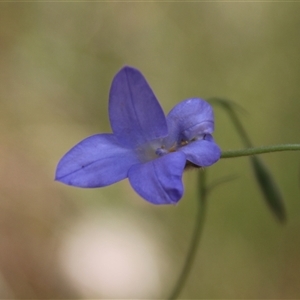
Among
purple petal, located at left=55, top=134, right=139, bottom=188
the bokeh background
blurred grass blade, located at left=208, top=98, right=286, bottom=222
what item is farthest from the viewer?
the bokeh background

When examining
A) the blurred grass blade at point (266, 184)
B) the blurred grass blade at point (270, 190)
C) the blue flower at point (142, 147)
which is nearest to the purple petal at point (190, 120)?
the blue flower at point (142, 147)

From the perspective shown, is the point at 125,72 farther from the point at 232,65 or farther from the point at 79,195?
the point at 232,65

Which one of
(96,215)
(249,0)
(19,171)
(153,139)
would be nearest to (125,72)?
(153,139)

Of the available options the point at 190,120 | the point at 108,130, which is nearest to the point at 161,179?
the point at 190,120

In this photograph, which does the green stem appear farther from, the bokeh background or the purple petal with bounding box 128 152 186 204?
the bokeh background

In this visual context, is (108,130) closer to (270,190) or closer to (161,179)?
(270,190)

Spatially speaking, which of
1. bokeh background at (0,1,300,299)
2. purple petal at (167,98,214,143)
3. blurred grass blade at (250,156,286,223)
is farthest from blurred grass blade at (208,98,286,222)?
bokeh background at (0,1,300,299)

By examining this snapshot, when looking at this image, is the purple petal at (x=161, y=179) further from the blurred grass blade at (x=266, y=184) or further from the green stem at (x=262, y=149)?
the blurred grass blade at (x=266, y=184)
